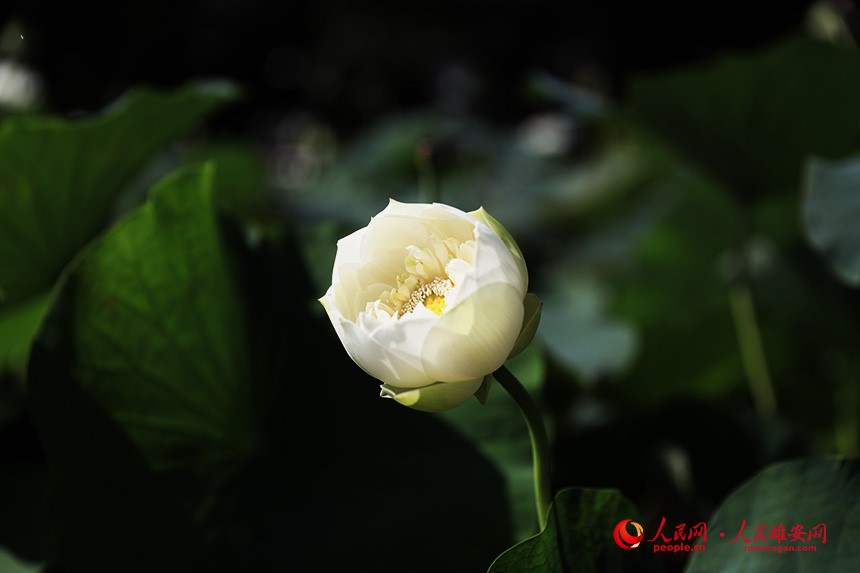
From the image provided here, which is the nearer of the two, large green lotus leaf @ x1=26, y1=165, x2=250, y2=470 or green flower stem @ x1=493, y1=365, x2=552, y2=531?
green flower stem @ x1=493, y1=365, x2=552, y2=531

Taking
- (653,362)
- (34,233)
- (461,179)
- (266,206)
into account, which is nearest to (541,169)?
(461,179)

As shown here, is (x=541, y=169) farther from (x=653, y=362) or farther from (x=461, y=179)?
(x=653, y=362)

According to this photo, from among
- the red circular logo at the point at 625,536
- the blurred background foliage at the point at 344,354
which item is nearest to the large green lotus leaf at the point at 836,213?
the blurred background foliage at the point at 344,354

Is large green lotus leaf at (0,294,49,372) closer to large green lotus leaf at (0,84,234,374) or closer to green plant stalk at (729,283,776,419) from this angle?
large green lotus leaf at (0,84,234,374)

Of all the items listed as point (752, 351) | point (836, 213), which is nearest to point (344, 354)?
point (836, 213)

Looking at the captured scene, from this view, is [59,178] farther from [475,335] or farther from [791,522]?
[791,522]

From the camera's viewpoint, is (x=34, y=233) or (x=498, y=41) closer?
(x=34, y=233)

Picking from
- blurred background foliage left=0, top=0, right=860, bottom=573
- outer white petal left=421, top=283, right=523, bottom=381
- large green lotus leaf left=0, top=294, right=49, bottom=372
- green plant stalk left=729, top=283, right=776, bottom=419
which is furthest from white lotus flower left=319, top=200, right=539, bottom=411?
green plant stalk left=729, top=283, right=776, bottom=419
